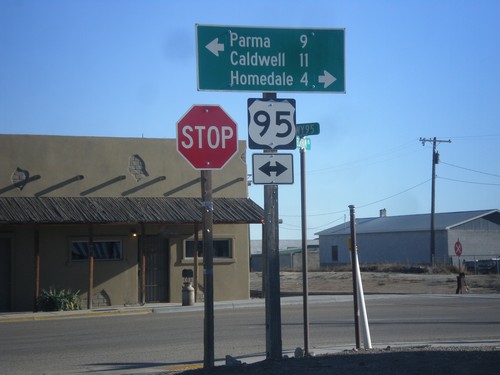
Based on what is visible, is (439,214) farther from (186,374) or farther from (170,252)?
(186,374)

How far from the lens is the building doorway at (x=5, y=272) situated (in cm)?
2494

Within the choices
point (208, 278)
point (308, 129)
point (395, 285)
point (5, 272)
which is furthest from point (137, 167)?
point (395, 285)

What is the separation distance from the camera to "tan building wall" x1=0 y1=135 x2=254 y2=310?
2538 centimetres

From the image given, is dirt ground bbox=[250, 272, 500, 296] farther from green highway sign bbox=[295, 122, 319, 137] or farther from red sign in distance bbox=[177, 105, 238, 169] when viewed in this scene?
red sign in distance bbox=[177, 105, 238, 169]

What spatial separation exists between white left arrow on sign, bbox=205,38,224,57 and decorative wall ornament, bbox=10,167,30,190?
689 inches

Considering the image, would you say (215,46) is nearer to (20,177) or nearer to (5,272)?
(20,177)

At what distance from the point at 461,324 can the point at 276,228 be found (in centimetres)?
1010

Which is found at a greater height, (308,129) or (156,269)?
(308,129)

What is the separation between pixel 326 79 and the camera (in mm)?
10047

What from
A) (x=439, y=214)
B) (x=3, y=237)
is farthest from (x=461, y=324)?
(x=439, y=214)

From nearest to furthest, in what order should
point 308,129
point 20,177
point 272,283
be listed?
point 272,283
point 308,129
point 20,177

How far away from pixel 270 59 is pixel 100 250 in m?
18.0

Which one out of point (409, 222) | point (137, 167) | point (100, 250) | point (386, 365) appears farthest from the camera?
point (409, 222)

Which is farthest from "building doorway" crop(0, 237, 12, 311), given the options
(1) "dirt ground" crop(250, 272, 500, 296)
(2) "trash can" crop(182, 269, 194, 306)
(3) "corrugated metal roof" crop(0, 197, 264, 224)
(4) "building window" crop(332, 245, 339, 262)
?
(4) "building window" crop(332, 245, 339, 262)
